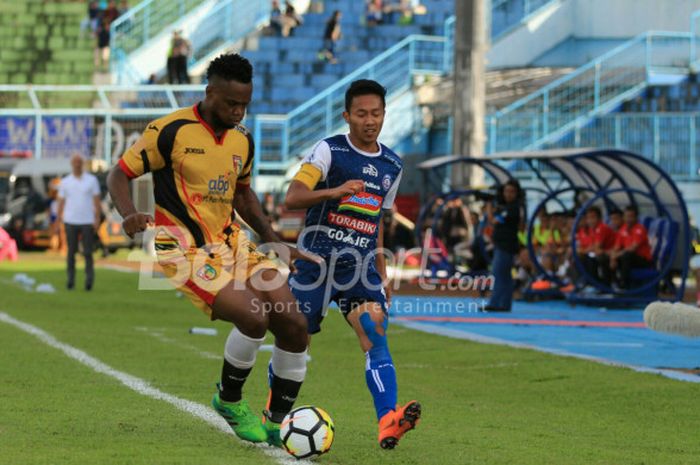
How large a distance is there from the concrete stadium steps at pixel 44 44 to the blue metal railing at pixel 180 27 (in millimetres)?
1578

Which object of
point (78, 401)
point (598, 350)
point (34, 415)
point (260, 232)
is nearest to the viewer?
point (260, 232)

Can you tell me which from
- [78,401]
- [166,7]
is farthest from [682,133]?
[78,401]

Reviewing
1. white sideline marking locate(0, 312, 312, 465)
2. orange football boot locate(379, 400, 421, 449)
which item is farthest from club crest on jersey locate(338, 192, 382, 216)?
white sideline marking locate(0, 312, 312, 465)

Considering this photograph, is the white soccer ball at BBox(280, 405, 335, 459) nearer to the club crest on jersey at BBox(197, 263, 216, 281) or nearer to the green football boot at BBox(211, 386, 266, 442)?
the green football boot at BBox(211, 386, 266, 442)

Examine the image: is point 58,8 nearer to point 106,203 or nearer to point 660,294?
point 106,203

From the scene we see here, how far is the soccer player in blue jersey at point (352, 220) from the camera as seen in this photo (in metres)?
8.32

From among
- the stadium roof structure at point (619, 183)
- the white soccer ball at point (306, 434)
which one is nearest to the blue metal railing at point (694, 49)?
the stadium roof structure at point (619, 183)

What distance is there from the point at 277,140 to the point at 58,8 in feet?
48.6

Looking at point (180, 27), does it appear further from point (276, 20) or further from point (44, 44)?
point (44, 44)

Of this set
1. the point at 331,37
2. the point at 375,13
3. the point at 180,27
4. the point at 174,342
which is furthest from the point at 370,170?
the point at 180,27

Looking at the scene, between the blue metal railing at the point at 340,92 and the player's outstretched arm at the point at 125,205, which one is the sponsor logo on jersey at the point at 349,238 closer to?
the player's outstretched arm at the point at 125,205

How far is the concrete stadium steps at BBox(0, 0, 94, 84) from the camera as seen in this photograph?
46.8 metres

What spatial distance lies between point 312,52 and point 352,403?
34.8 m

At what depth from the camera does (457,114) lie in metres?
28.1
